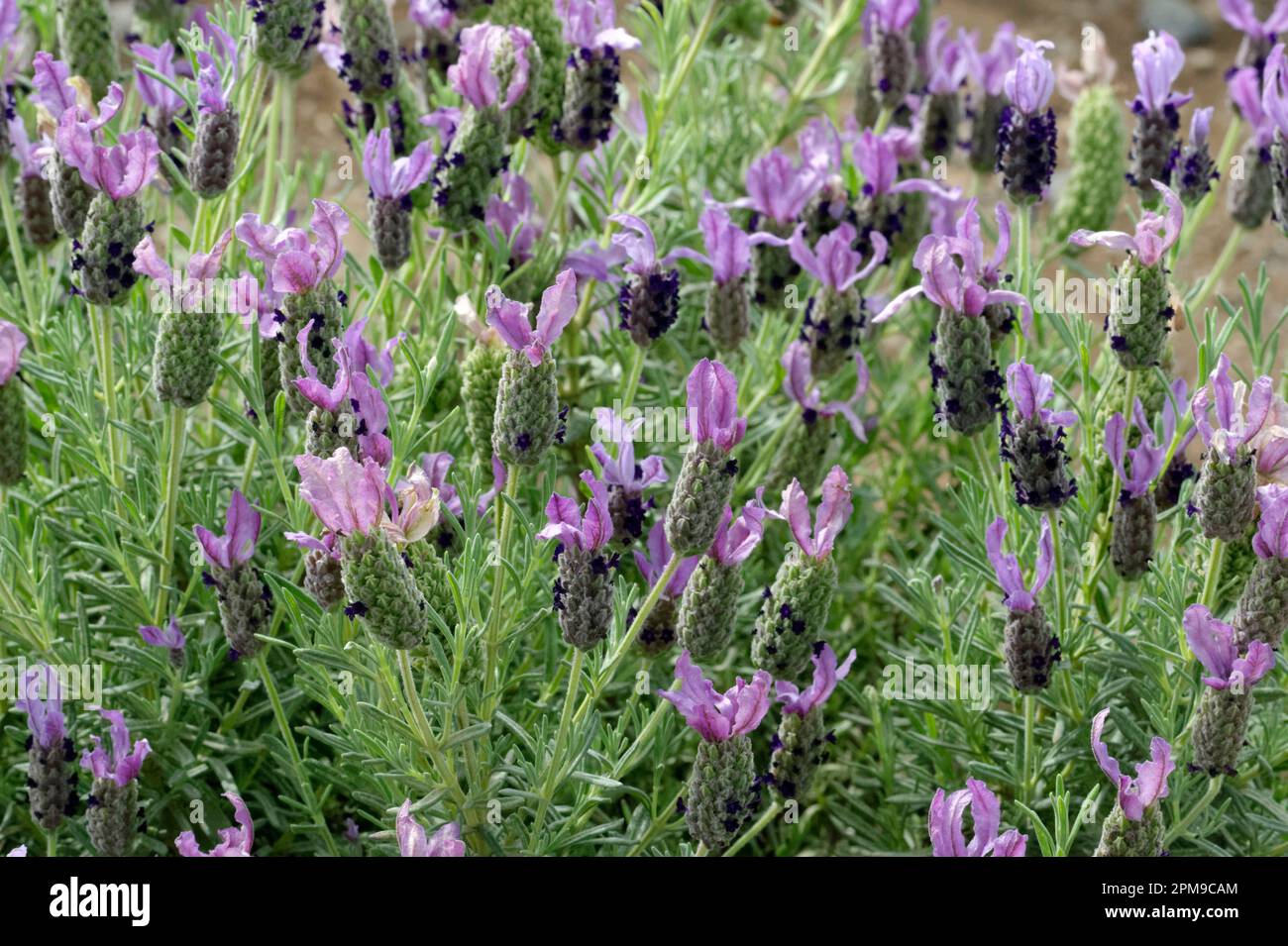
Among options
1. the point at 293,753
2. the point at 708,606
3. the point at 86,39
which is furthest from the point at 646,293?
the point at 86,39

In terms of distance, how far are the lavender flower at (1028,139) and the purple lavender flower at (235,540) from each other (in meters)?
1.07

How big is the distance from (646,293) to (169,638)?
717 millimetres

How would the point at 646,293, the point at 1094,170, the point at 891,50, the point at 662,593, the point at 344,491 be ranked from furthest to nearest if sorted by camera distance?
the point at 1094,170 → the point at 891,50 → the point at 646,293 → the point at 662,593 → the point at 344,491

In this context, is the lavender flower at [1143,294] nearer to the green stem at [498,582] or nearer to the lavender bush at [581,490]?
the lavender bush at [581,490]

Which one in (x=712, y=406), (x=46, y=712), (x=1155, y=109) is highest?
(x=1155, y=109)

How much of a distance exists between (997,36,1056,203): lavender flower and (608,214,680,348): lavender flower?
0.47m

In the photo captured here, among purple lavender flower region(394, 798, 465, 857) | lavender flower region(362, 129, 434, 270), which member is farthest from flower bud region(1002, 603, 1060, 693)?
lavender flower region(362, 129, 434, 270)

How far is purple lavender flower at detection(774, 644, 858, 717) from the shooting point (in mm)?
1800

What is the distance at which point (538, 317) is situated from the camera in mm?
1665

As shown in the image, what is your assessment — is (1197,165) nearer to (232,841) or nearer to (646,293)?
(646,293)

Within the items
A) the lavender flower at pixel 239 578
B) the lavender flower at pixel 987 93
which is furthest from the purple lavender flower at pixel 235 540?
the lavender flower at pixel 987 93

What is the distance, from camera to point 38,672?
1.77 metres

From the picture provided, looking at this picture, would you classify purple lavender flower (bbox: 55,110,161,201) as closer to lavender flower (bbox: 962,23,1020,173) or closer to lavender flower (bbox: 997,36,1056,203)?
lavender flower (bbox: 997,36,1056,203)

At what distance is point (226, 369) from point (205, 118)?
0.34 metres
